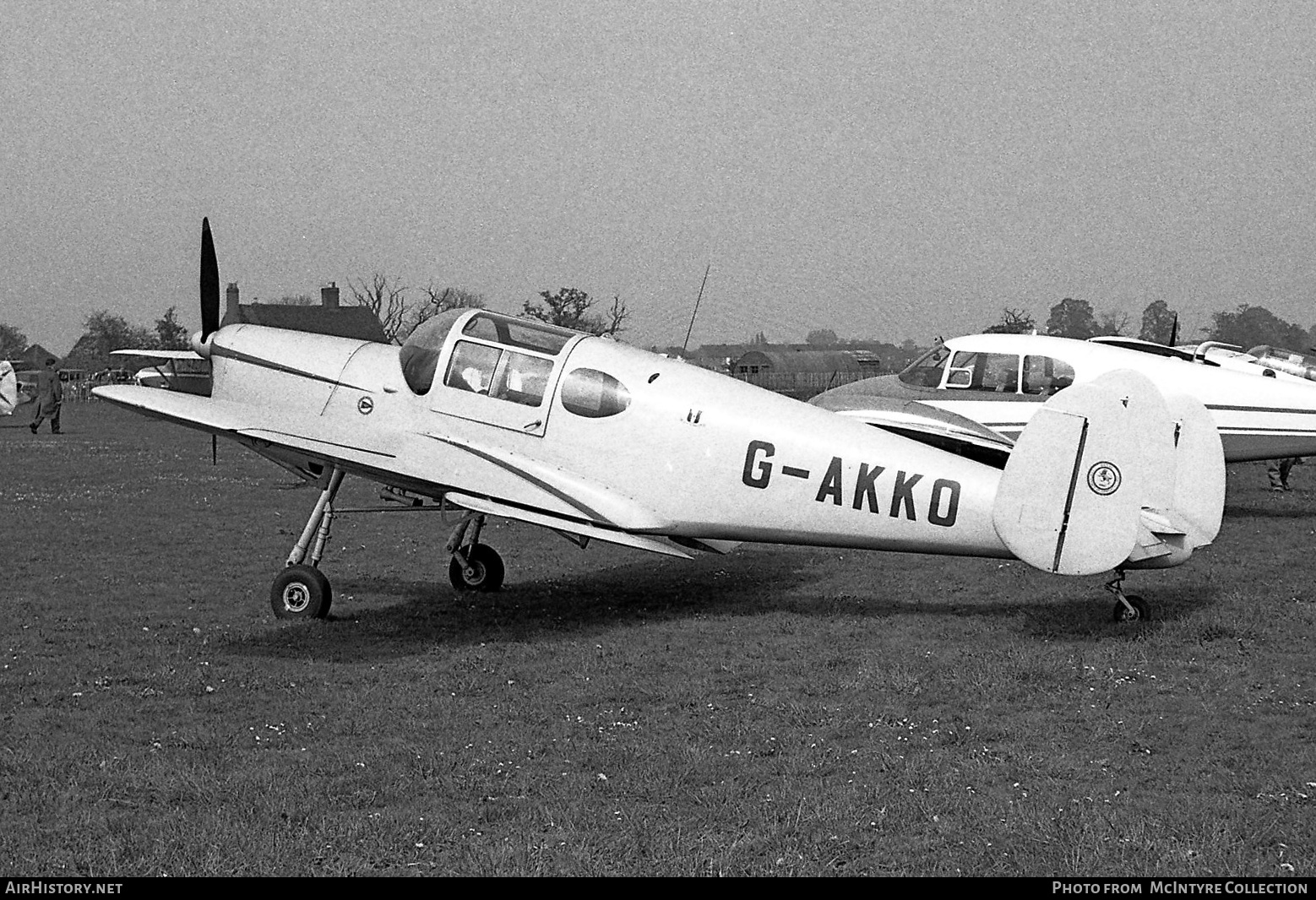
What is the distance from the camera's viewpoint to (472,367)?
9.55 metres

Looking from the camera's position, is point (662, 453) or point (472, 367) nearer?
point (662, 453)

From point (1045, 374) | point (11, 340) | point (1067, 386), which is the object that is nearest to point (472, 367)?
point (1045, 374)

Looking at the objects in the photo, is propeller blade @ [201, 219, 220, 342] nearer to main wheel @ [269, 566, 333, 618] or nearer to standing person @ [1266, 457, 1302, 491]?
main wheel @ [269, 566, 333, 618]

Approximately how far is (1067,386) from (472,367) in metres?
8.85

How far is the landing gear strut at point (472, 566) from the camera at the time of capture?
10875 millimetres

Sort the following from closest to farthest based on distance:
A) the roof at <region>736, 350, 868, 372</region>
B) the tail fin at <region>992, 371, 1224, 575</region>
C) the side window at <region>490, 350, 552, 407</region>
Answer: the tail fin at <region>992, 371, 1224, 575</region> < the side window at <region>490, 350, 552, 407</region> < the roof at <region>736, 350, 868, 372</region>

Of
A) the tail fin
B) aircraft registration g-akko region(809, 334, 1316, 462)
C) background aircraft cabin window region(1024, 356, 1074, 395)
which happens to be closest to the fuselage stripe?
the tail fin

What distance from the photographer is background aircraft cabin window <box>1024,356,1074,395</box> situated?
1538 cm

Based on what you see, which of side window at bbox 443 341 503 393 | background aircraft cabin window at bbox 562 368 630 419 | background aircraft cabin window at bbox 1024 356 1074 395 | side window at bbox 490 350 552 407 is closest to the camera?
background aircraft cabin window at bbox 562 368 630 419

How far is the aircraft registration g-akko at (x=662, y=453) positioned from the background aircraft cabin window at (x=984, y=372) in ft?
21.8

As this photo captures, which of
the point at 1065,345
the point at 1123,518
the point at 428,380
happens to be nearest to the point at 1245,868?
the point at 1123,518

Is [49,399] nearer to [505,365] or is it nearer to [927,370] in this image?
[927,370]

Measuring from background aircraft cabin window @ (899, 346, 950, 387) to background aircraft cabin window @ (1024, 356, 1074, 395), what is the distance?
3.56 feet

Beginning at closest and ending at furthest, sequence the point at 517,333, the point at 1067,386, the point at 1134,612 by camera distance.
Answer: the point at 1134,612, the point at 517,333, the point at 1067,386
